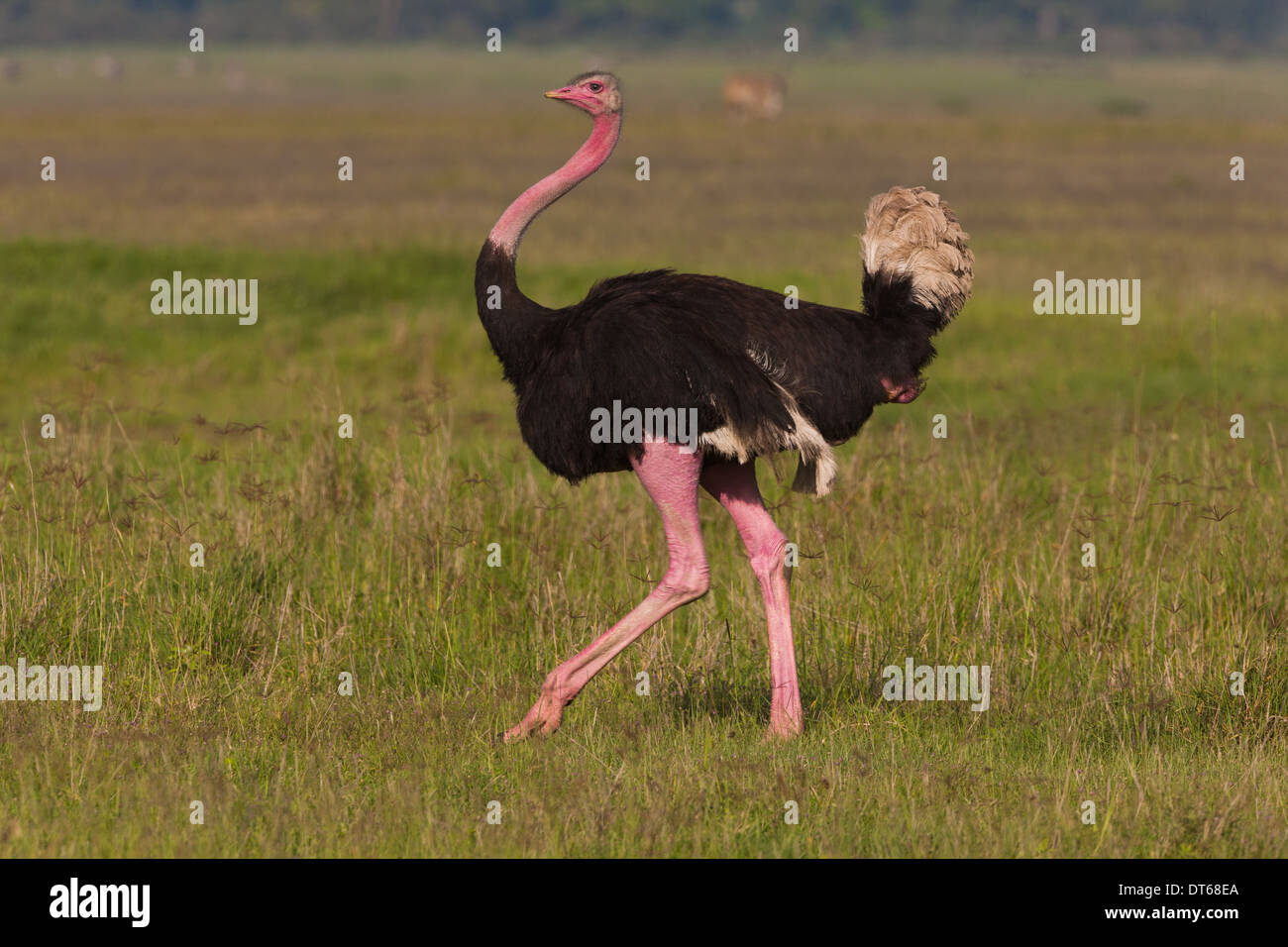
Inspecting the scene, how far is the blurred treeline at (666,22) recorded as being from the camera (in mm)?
154625

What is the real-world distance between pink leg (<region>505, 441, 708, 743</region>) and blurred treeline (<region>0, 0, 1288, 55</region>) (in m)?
150

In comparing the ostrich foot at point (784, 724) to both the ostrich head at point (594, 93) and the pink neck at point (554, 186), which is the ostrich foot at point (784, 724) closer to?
the pink neck at point (554, 186)

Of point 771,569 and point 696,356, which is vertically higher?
point 696,356

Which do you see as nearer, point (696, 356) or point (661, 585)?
point (696, 356)

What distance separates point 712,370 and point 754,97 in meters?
60.9

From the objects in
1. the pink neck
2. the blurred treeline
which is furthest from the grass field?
the blurred treeline

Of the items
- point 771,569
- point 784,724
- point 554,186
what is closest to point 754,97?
point 554,186

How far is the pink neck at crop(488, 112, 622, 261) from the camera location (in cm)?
637

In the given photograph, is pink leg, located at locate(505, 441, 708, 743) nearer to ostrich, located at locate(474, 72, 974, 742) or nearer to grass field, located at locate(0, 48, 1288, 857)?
ostrich, located at locate(474, 72, 974, 742)

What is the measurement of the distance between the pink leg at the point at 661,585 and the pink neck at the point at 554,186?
3.01ft

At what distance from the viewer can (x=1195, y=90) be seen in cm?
11000

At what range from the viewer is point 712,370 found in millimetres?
5918

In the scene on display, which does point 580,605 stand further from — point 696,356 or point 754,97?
point 754,97

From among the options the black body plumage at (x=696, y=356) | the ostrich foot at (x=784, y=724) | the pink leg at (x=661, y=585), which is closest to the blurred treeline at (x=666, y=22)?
the black body plumage at (x=696, y=356)
